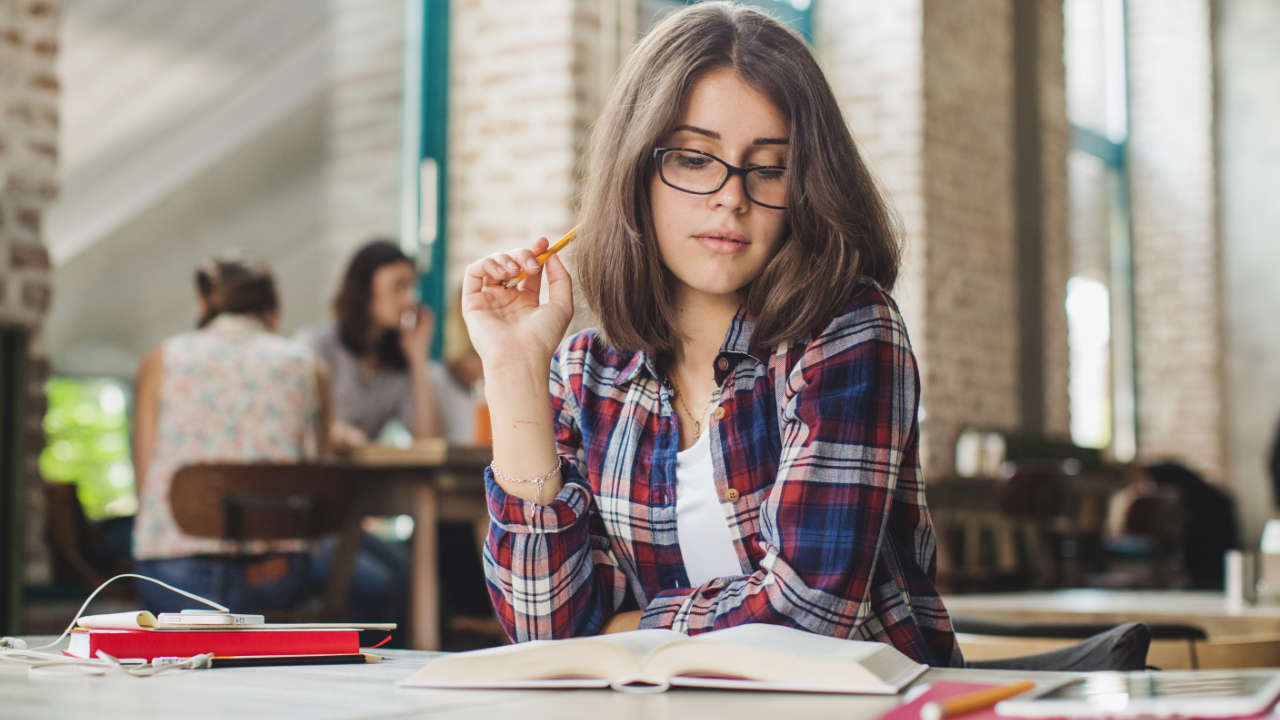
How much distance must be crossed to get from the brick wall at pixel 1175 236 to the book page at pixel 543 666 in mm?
9533

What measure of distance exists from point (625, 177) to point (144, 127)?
3753 mm

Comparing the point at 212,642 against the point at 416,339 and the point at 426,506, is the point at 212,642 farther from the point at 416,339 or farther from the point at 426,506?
the point at 416,339

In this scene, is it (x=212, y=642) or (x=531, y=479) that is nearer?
(x=212, y=642)

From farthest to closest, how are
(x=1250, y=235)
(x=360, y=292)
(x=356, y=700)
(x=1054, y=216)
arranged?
1. (x=1250, y=235)
2. (x=1054, y=216)
3. (x=360, y=292)
4. (x=356, y=700)

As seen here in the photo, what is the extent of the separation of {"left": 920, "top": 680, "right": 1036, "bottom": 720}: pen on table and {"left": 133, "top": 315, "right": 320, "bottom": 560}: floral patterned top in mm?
2645

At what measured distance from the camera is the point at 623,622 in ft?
4.50

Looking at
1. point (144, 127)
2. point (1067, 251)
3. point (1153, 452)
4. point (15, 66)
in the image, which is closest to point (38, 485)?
point (15, 66)

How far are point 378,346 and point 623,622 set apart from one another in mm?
3160

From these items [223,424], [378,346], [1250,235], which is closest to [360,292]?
[378,346]

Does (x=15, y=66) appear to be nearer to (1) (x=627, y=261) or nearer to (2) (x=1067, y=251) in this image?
(1) (x=627, y=261)

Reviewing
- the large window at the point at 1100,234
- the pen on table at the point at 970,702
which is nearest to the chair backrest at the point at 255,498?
the pen on table at the point at 970,702

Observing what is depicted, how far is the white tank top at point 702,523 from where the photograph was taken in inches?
54.8

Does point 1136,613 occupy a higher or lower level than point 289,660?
lower

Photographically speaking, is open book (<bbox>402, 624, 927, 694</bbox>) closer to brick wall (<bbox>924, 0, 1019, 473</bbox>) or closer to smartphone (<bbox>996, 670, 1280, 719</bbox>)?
smartphone (<bbox>996, 670, 1280, 719</bbox>)
